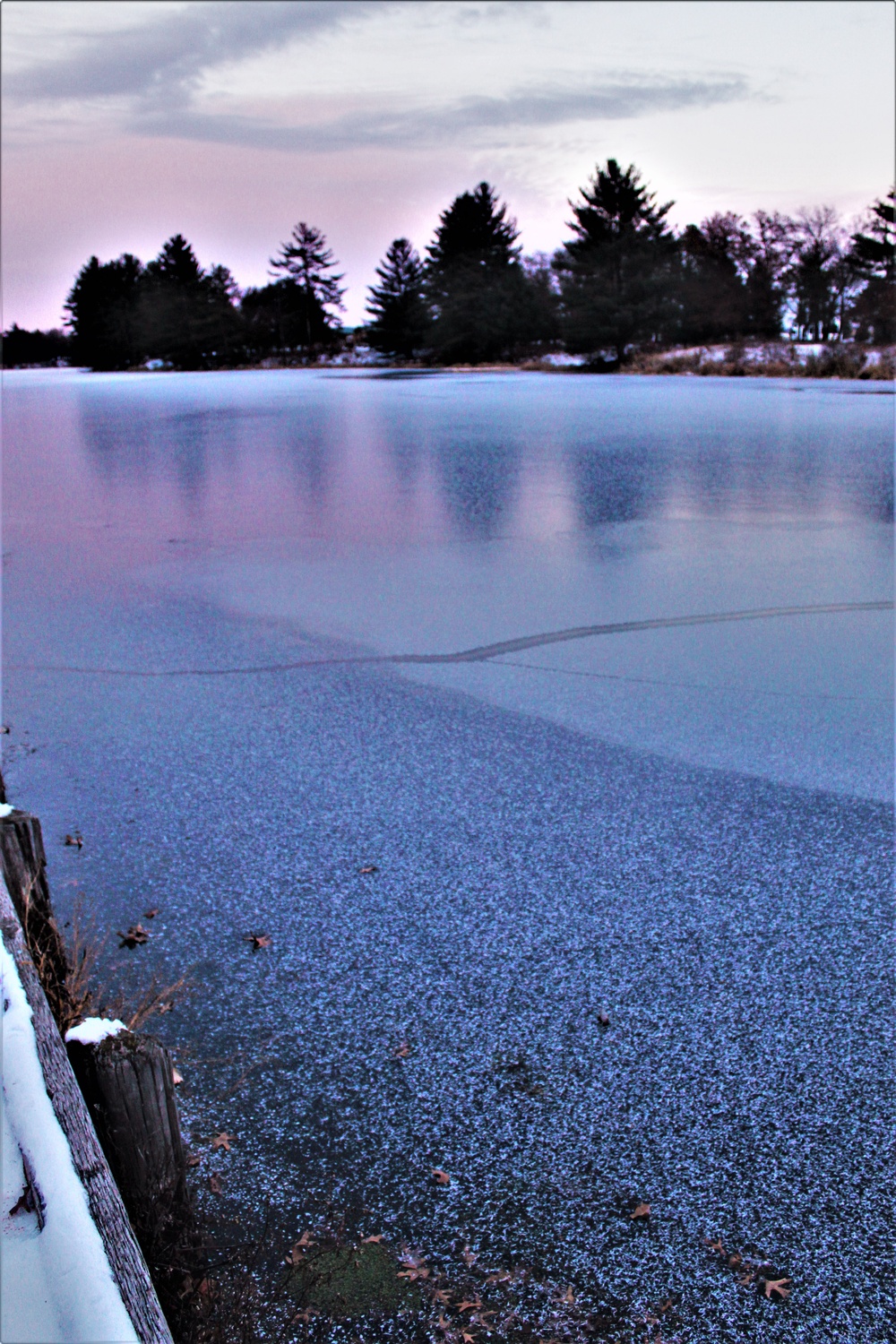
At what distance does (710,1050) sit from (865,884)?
929mm

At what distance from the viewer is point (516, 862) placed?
10.4 ft

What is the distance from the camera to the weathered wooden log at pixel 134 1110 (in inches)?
63.3

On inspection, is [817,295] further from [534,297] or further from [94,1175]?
[94,1175]

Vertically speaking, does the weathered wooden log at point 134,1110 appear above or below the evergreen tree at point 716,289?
below

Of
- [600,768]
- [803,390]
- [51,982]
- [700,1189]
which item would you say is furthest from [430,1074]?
[803,390]

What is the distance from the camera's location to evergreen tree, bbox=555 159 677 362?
43969mm

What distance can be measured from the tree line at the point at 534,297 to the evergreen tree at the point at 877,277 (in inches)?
4.6

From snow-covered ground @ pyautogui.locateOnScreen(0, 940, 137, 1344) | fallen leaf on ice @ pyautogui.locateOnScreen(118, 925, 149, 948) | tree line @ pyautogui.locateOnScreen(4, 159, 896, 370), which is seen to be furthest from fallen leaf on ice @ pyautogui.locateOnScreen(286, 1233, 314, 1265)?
tree line @ pyautogui.locateOnScreen(4, 159, 896, 370)

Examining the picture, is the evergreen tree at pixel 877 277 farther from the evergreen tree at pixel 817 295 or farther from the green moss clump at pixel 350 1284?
the green moss clump at pixel 350 1284

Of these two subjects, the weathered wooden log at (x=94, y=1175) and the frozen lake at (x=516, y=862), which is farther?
the frozen lake at (x=516, y=862)

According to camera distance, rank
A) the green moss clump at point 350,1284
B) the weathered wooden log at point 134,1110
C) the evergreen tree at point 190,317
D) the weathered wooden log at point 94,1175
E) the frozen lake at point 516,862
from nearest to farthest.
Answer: the weathered wooden log at point 94,1175 < the weathered wooden log at point 134,1110 < the green moss clump at point 350,1284 < the frozen lake at point 516,862 < the evergreen tree at point 190,317

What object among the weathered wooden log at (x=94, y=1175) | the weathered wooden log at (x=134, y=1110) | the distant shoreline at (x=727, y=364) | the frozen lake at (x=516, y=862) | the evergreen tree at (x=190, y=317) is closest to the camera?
the weathered wooden log at (x=94, y=1175)

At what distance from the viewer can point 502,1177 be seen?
6.52ft

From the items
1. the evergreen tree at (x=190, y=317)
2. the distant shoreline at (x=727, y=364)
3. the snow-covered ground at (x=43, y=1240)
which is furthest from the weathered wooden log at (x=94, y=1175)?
the evergreen tree at (x=190, y=317)
